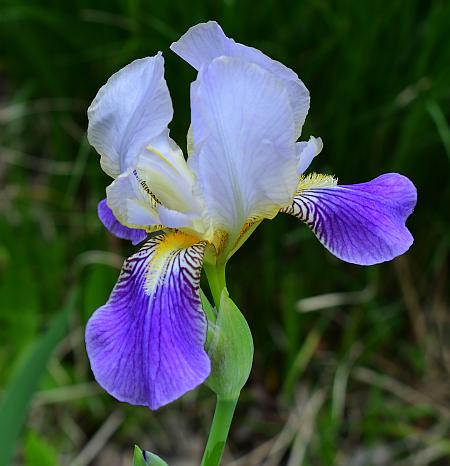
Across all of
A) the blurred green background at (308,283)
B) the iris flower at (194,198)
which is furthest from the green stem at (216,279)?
the blurred green background at (308,283)

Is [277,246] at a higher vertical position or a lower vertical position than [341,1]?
lower

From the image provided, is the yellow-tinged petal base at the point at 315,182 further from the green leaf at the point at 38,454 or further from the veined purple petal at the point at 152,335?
the green leaf at the point at 38,454

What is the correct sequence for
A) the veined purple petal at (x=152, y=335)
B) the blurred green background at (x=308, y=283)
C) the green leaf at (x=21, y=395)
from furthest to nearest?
the blurred green background at (x=308, y=283) → the green leaf at (x=21, y=395) → the veined purple petal at (x=152, y=335)

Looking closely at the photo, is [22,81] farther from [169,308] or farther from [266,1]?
[169,308]

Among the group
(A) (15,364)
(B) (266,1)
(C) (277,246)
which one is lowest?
(A) (15,364)

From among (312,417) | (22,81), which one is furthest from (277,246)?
(22,81)

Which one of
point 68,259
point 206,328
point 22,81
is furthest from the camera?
point 22,81
